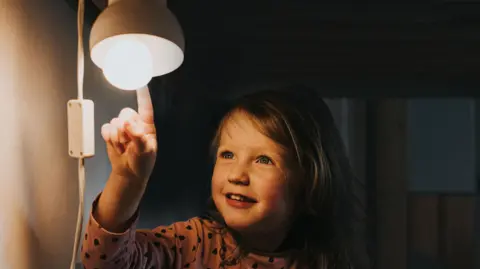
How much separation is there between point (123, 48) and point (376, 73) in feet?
1.59

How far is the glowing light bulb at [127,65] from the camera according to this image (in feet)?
1.73

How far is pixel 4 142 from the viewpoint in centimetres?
50

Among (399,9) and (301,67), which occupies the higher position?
(399,9)

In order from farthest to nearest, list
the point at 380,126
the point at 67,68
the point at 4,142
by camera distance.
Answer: the point at 380,126
the point at 67,68
the point at 4,142

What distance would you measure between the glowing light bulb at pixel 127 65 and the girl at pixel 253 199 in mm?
37

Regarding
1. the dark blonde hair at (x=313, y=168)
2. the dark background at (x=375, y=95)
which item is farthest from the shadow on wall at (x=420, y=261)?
the dark blonde hair at (x=313, y=168)

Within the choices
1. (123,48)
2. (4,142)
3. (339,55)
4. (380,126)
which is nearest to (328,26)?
(339,55)

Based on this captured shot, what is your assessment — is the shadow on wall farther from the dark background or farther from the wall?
the wall

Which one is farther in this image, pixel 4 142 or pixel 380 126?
pixel 380 126

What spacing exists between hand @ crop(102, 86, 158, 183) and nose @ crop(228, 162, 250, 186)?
0.41 ft

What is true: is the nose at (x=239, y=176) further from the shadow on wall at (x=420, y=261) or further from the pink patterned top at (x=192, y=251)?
the shadow on wall at (x=420, y=261)

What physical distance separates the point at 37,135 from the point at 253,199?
29 cm

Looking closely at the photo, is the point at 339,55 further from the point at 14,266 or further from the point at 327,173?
the point at 14,266

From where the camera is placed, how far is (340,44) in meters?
0.84
